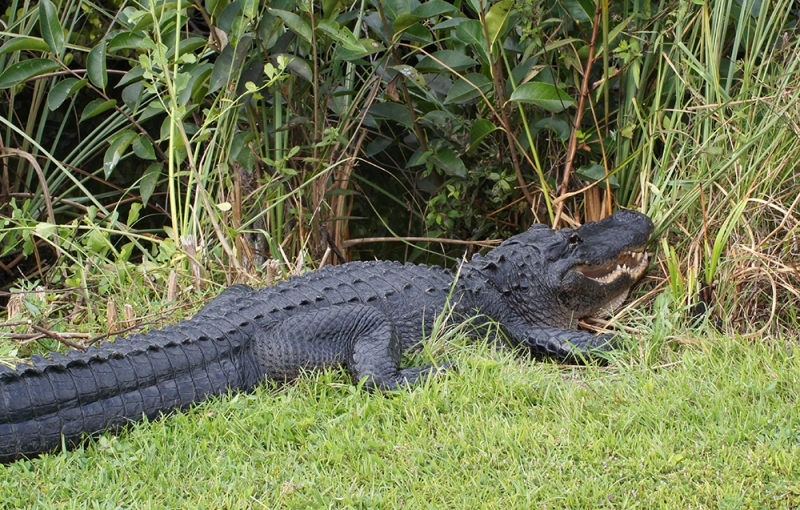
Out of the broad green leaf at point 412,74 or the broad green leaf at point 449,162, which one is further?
the broad green leaf at point 449,162

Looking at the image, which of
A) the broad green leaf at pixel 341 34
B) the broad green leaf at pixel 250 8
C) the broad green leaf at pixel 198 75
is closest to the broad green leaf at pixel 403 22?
the broad green leaf at pixel 341 34

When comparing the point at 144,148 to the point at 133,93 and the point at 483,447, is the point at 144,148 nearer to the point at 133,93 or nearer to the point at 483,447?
the point at 133,93

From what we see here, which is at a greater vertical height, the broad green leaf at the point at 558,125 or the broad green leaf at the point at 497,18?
the broad green leaf at the point at 497,18

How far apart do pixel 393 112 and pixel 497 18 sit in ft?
3.14

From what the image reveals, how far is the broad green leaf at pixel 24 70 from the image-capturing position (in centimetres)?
445

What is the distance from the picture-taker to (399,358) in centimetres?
360

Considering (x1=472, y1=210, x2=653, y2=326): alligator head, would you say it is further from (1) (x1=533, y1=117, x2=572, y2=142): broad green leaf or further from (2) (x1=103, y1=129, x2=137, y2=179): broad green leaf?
(2) (x1=103, y1=129, x2=137, y2=179): broad green leaf

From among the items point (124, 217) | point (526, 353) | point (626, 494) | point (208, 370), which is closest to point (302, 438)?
point (208, 370)

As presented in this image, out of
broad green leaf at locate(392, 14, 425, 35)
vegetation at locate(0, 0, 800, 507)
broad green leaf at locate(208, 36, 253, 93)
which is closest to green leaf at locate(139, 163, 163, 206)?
vegetation at locate(0, 0, 800, 507)

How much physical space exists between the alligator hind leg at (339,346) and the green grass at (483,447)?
196 millimetres

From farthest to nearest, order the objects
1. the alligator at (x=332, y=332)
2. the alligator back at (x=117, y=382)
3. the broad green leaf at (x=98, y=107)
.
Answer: the broad green leaf at (x=98, y=107)
the alligator at (x=332, y=332)
the alligator back at (x=117, y=382)

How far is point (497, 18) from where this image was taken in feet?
14.1

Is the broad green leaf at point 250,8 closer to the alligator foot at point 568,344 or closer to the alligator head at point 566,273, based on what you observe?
the alligator head at point 566,273

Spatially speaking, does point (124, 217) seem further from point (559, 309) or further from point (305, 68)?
point (559, 309)
